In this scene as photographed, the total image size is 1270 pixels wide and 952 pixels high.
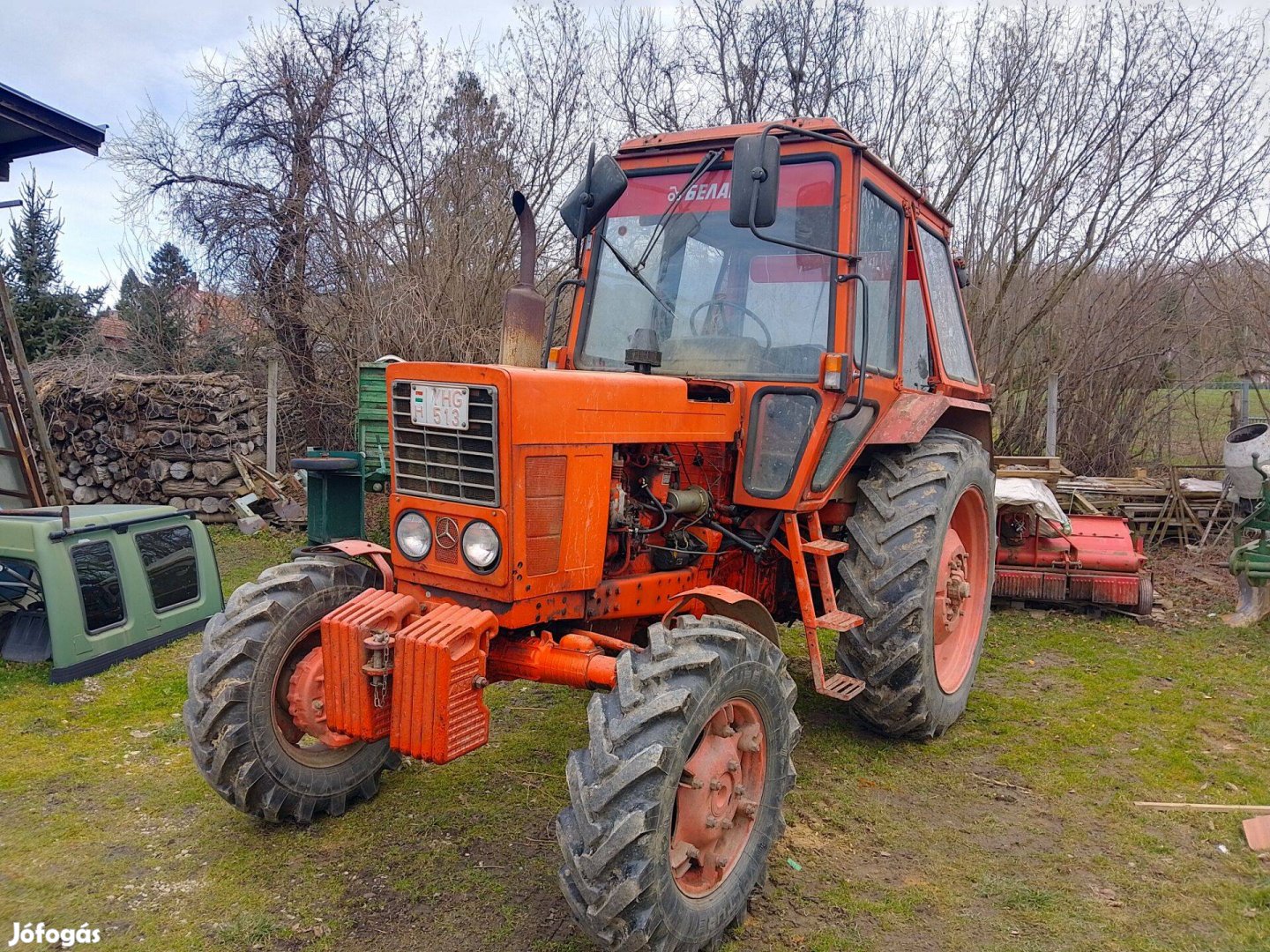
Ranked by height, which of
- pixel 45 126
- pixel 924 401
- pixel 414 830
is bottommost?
pixel 414 830

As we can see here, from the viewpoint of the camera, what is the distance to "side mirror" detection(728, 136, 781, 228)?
280cm

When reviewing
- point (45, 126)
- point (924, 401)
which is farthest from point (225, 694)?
point (45, 126)

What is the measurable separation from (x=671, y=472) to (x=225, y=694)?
1734 millimetres

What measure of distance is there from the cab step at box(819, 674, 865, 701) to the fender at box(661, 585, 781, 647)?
0.47m

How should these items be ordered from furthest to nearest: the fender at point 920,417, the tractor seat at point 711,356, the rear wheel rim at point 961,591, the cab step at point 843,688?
the rear wheel rim at point 961,591 → the fender at point 920,417 → the tractor seat at point 711,356 → the cab step at point 843,688

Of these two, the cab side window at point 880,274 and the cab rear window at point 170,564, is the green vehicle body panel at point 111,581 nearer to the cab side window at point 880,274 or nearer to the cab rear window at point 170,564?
the cab rear window at point 170,564

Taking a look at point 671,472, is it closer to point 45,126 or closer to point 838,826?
point 838,826

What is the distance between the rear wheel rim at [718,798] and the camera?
255 cm

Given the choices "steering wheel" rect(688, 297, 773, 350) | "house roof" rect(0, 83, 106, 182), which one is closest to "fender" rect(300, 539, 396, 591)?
"steering wheel" rect(688, 297, 773, 350)

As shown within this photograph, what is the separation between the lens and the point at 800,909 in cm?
283

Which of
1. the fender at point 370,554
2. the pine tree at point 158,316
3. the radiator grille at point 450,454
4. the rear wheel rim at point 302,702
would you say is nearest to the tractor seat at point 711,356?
the radiator grille at point 450,454

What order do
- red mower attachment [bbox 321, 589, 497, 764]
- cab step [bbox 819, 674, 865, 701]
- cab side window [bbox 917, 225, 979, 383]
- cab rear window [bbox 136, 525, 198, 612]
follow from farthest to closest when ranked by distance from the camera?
cab rear window [bbox 136, 525, 198, 612], cab side window [bbox 917, 225, 979, 383], cab step [bbox 819, 674, 865, 701], red mower attachment [bbox 321, 589, 497, 764]

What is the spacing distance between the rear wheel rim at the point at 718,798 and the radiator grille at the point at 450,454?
3.30 feet

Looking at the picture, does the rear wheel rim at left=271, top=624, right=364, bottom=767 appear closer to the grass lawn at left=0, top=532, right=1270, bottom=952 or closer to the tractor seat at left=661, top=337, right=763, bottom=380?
the grass lawn at left=0, top=532, right=1270, bottom=952
